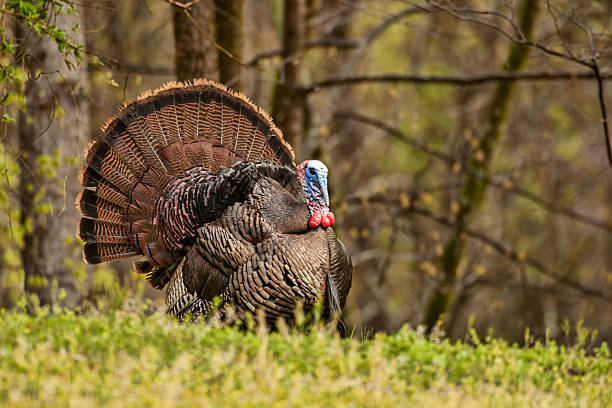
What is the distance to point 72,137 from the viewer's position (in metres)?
8.70

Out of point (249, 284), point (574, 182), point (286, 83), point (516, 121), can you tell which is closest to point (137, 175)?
point (249, 284)

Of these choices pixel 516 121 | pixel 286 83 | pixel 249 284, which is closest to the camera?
pixel 249 284

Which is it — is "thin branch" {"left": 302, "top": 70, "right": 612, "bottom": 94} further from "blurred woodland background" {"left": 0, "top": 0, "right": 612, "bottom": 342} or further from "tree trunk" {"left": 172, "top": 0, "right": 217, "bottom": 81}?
"tree trunk" {"left": 172, "top": 0, "right": 217, "bottom": 81}

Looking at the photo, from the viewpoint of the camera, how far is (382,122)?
11898 mm

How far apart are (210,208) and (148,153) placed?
3.34ft

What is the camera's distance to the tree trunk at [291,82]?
10.3 metres

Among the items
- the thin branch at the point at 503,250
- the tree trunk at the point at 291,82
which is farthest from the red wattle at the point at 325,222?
the thin branch at the point at 503,250

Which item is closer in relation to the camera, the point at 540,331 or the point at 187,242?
the point at 187,242

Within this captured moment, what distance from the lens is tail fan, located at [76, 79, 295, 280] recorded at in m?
7.25

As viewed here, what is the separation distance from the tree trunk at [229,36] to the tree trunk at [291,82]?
79 centimetres

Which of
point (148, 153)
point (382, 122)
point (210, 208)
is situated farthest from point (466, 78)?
point (210, 208)

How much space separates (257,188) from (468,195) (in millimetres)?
6958

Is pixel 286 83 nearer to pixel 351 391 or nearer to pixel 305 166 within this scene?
pixel 305 166

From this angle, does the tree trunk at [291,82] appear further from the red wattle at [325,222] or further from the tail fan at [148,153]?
the red wattle at [325,222]
